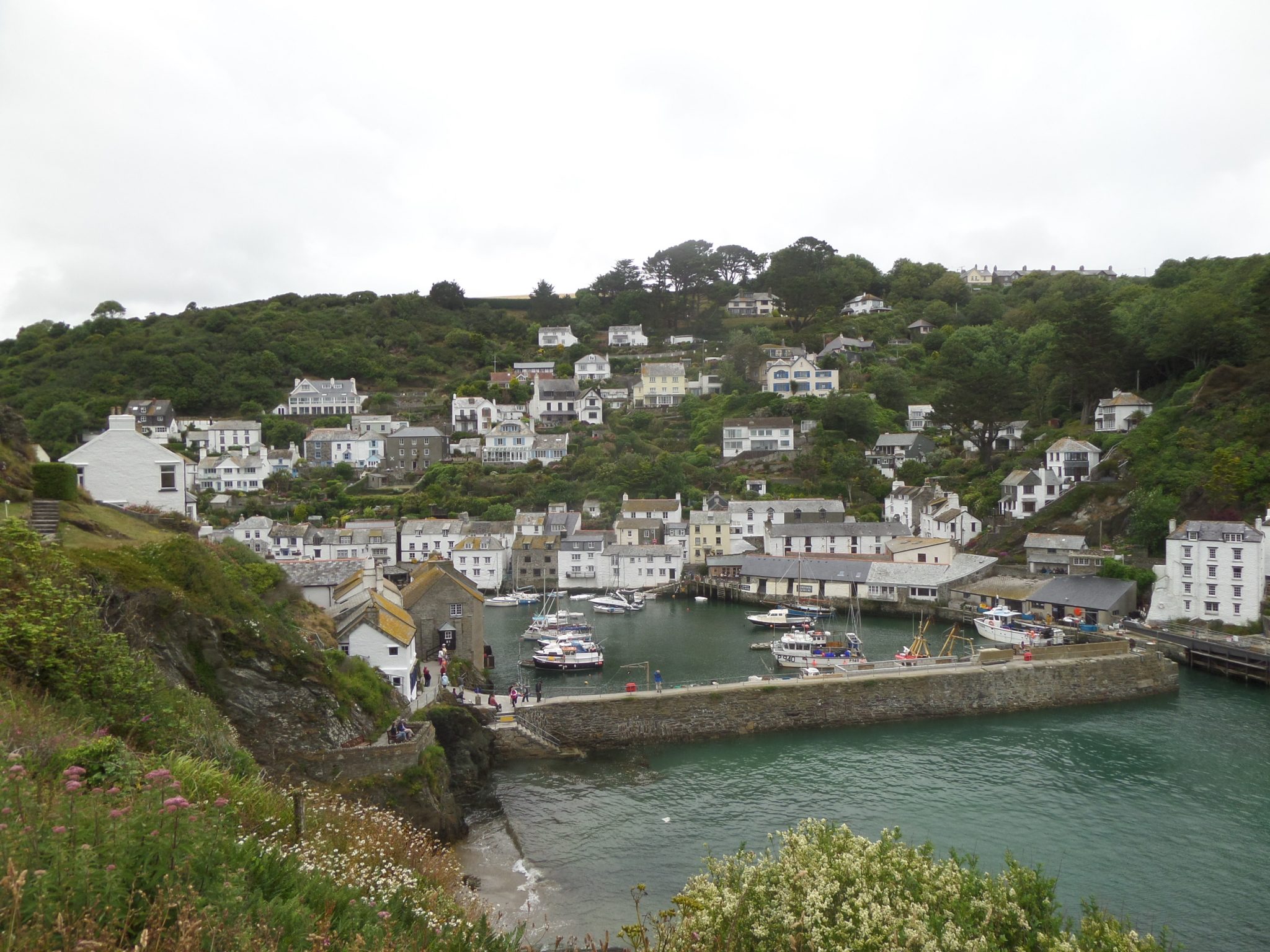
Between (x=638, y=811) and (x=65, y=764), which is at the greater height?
(x=65, y=764)

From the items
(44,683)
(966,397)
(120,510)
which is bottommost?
(44,683)

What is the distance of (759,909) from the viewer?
7141 mm

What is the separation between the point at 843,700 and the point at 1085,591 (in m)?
17.0

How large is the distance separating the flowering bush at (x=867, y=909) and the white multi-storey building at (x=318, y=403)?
7514cm

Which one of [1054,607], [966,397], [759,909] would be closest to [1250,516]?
[1054,607]

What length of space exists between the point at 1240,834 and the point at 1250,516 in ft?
71.7

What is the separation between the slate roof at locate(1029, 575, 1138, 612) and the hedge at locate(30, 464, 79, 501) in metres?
36.1

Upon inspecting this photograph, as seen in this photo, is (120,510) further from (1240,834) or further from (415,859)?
(1240,834)

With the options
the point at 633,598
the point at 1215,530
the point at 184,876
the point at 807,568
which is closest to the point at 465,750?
the point at 184,876

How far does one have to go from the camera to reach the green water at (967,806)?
14.8 metres

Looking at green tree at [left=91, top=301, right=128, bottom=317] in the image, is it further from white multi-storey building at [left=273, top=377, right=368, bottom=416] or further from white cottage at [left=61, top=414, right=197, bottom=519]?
white cottage at [left=61, top=414, right=197, bottom=519]

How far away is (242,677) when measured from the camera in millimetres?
14188

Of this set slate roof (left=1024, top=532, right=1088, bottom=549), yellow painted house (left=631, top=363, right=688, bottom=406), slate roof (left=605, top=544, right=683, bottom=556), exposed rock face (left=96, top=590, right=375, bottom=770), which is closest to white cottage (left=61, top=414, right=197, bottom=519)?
exposed rock face (left=96, top=590, right=375, bottom=770)

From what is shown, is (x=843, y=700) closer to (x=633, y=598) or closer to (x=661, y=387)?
(x=633, y=598)
